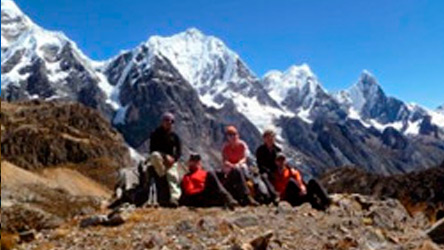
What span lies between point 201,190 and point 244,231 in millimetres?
4832

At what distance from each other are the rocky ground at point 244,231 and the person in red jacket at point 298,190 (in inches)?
35.6

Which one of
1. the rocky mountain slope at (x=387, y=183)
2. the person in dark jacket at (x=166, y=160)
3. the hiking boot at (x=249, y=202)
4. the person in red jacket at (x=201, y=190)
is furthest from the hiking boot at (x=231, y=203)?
the rocky mountain slope at (x=387, y=183)

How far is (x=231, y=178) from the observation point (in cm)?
2280

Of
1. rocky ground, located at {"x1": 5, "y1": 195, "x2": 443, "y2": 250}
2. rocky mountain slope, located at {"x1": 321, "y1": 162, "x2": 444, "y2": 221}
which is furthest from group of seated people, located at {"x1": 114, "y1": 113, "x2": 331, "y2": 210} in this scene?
rocky mountain slope, located at {"x1": 321, "y1": 162, "x2": 444, "y2": 221}

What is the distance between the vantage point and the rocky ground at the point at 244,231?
1641 centimetres

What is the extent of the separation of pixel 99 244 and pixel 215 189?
559 cm

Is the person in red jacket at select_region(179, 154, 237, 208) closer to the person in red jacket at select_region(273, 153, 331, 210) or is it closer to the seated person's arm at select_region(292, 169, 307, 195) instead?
the person in red jacket at select_region(273, 153, 331, 210)

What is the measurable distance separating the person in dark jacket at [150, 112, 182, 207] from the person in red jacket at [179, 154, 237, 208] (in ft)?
1.50

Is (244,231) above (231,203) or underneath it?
underneath

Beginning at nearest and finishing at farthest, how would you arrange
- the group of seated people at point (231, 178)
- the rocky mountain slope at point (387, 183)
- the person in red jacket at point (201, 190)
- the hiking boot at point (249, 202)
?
the person in red jacket at point (201, 190) → the hiking boot at point (249, 202) → the group of seated people at point (231, 178) → the rocky mountain slope at point (387, 183)

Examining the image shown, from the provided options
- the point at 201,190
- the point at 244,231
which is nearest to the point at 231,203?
the point at 201,190

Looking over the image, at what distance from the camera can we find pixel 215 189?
2208cm

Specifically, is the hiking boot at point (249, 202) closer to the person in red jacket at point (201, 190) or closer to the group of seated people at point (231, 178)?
the group of seated people at point (231, 178)

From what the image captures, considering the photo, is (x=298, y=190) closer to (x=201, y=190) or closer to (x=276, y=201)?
(x=276, y=201)
